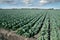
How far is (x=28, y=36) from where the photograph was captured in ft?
28.6

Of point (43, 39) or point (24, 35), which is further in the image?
point (24, 35)

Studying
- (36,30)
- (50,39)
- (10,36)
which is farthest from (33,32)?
(50,39)

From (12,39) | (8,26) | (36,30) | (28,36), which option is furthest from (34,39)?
(8,26)

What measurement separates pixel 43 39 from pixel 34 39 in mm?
751

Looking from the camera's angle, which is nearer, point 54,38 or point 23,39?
point 54,38

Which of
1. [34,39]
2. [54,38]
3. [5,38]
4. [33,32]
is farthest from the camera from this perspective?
[33,32]

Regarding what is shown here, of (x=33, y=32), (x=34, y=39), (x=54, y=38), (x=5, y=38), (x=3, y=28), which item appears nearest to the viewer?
(x=54, y=38)

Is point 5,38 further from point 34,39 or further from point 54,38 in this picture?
point 54,38

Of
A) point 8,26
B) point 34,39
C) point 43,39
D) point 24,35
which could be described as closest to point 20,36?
point 24,35

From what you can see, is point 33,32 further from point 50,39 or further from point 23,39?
point 50,39

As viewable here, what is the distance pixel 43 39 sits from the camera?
7.66m

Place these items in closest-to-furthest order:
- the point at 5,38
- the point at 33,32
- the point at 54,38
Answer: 1. the point at 54,38
2. the point at 5,38
3. the point at 33,32

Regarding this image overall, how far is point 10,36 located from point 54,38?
7.93 ft

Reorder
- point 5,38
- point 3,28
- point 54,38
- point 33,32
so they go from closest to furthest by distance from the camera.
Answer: point 54,38 < point 5,38 < point 33,32 < point 3,28
